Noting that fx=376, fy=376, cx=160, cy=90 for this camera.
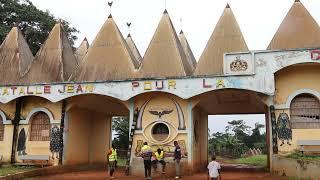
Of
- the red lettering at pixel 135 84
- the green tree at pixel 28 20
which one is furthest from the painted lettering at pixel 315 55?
the green tree at pixel 28 20

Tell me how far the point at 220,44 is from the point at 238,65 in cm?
321

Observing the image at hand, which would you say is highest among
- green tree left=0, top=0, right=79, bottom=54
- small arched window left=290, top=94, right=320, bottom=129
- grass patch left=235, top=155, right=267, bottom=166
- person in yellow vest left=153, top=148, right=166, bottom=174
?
green tree left=0, top=0, right=79, bottom=54

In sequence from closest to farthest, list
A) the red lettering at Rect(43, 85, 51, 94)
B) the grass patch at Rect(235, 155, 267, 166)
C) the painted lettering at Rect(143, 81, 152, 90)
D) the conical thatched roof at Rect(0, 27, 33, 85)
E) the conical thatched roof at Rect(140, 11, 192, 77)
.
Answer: the painted lettering at Rect(143, 81, 152, 90), the red lettering at Rect(43, 85, 51, 94), the conical thatched roof at Rect(140, 11, 192, 77), the conical thatched roof at Rect(0, 27, 33, 85), the grass patch at Rect(235, 155, 267, 166)

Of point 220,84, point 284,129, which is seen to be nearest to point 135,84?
point 220,84

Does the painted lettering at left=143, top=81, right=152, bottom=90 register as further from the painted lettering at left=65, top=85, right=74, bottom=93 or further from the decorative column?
the painted lettering at left=65, top=85, right=74, bottom=93

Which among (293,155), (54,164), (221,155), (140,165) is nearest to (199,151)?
(140,165)

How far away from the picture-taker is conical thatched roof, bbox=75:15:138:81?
18.7 m

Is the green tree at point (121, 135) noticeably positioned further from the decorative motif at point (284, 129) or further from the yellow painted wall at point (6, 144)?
the decorative motif at point (284, 129)

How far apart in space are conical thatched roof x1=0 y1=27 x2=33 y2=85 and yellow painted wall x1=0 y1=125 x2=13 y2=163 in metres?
2.50

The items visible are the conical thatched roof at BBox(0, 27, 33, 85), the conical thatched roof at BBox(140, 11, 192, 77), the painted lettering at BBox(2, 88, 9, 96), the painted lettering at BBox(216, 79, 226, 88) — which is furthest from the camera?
the conical thatched roof at BBox(0, 27, 33, 85)

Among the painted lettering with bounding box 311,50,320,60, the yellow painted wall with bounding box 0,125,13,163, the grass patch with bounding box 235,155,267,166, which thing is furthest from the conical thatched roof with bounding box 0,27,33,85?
the grass patch with bounding box 235,155,267,166

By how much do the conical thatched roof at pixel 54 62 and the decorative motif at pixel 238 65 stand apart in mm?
9008

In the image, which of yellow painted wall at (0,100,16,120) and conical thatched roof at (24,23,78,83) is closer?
yellow painted wall at (0,100,16,120)

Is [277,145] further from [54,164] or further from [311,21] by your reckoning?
[54,164]
